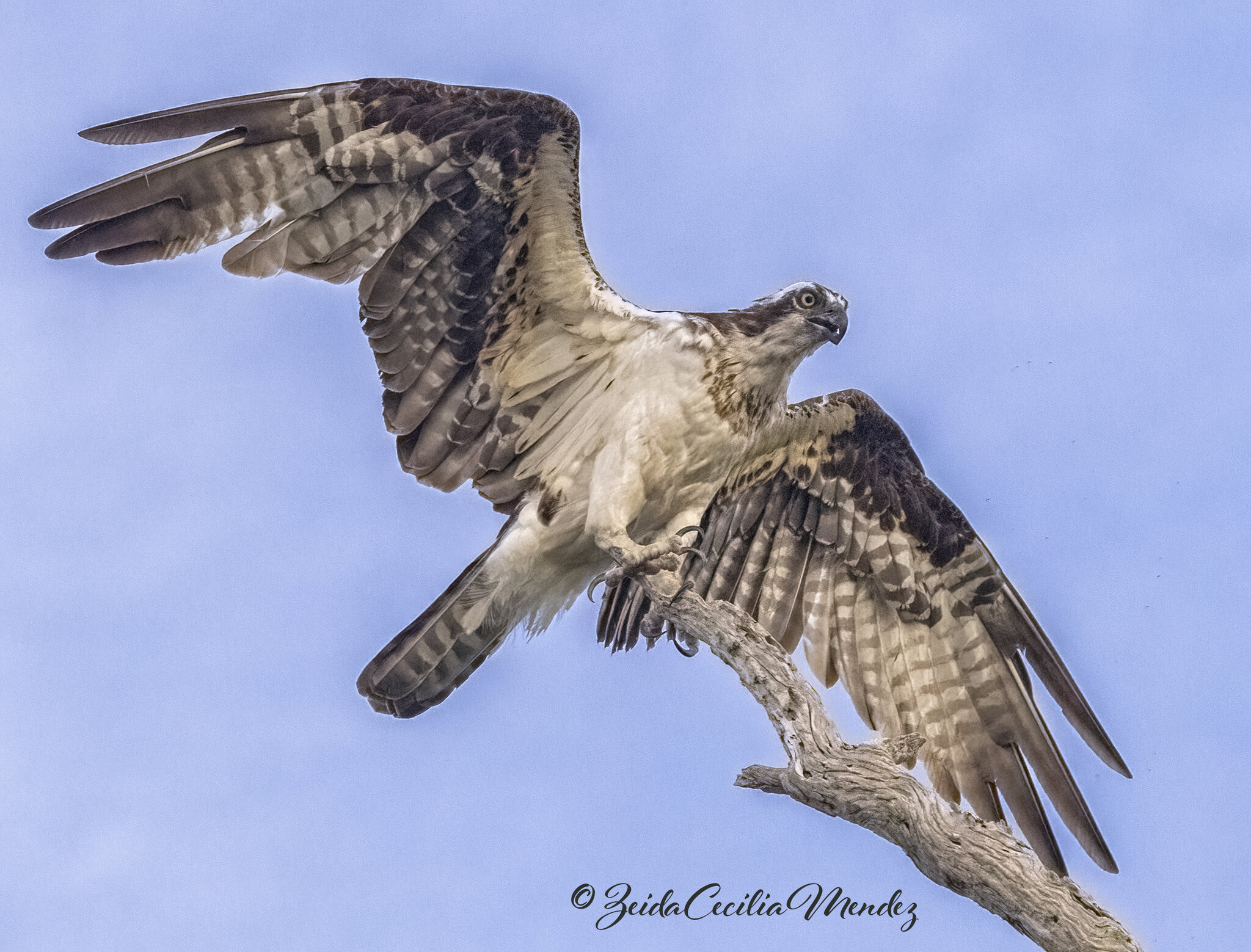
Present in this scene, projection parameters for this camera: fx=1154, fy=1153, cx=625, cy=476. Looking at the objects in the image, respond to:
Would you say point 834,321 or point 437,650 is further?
point 834,321

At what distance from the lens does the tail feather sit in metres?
6.47

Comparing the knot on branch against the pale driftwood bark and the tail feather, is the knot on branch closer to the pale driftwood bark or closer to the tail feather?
the pale driftwood bark

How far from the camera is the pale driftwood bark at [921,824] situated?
4711 mm

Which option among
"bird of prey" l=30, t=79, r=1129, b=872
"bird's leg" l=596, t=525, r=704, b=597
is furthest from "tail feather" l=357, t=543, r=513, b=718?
"bird's leg" l=596, t=525, r=704, b=597

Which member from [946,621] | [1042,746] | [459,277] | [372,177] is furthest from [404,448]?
[1042,746]

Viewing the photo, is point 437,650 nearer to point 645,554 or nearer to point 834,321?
point 645,554

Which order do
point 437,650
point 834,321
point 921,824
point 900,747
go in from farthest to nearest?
point 834,321
point 437,650
point 900,747
point 921,824

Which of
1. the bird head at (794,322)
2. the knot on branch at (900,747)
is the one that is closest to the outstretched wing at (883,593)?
the bird head at (794,322)

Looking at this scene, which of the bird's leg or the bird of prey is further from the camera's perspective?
the bird's leg

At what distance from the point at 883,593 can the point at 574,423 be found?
2.39 metres

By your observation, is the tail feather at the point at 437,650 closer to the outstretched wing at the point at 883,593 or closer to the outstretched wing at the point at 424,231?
the outstretched wing at the point at 424,231

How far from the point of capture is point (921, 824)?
15.8 ft

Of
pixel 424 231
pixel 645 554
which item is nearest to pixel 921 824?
pixel 645 554

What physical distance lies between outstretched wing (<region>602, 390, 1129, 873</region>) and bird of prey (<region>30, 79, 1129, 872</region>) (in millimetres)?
15
